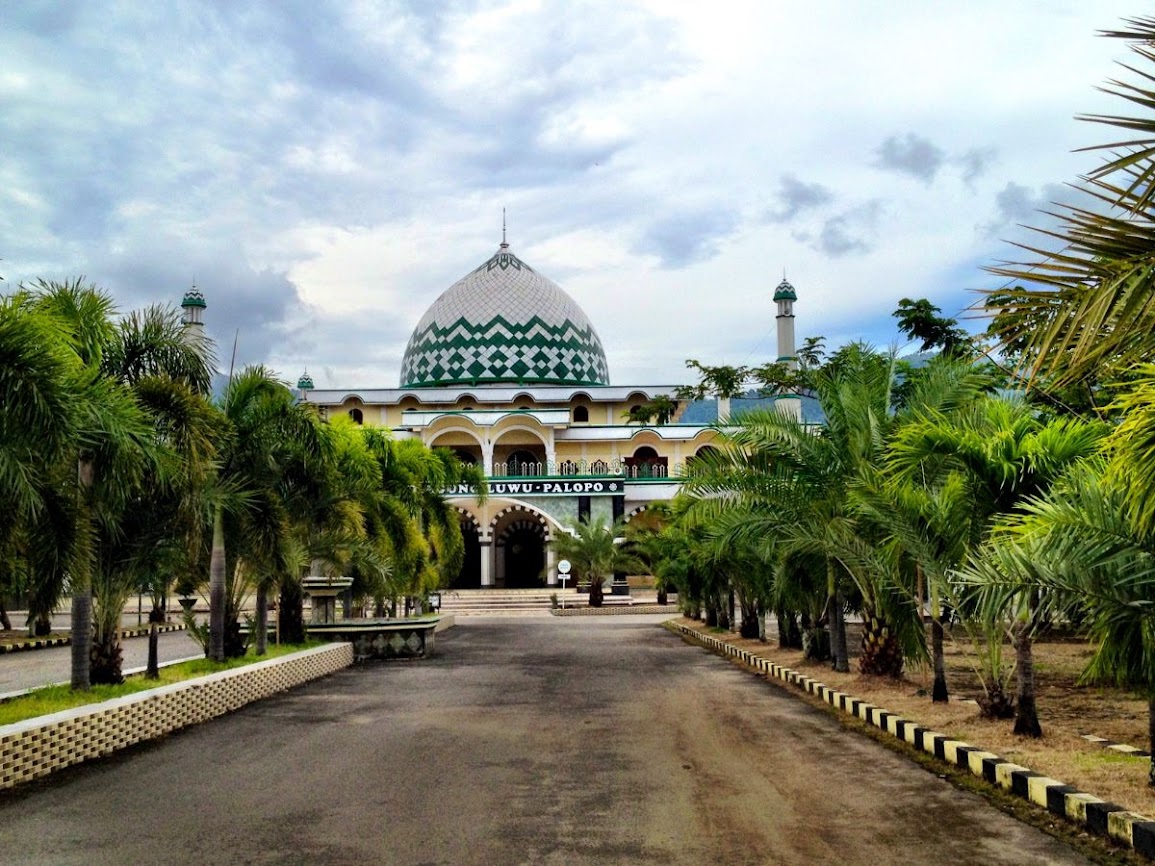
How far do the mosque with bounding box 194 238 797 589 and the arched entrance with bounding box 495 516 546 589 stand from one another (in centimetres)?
5

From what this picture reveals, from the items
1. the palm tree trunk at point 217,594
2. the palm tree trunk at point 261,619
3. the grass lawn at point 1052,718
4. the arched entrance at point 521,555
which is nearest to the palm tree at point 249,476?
→ the palm tree trunk at point 217,594

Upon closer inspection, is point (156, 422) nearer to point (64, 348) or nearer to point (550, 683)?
point (64, 348)

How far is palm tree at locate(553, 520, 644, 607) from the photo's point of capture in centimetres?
3788

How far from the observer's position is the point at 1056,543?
6.58 metres

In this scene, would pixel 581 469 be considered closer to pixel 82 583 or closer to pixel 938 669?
pixel 938 669

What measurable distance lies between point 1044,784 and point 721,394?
38203mm

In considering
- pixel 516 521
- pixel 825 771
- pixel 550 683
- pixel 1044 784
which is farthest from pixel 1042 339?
pixel 516 521

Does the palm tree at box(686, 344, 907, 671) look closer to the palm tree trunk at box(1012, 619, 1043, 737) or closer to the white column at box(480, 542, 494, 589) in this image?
the palm tree trunk at box(1012, 619, 1043, 737)

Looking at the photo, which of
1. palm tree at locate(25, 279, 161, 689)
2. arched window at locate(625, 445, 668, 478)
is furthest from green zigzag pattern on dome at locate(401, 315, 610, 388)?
palm tree at locate(25, 279, 161, 689)

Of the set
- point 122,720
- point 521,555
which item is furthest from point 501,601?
point 122,720

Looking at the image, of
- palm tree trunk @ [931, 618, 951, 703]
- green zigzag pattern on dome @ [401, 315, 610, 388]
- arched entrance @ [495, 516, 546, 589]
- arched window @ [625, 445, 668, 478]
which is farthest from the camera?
green zigzag pattern on dome @ [401, 315, 610, 388]

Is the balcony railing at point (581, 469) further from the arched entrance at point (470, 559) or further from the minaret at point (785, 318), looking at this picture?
the minaret at point (785, 318)

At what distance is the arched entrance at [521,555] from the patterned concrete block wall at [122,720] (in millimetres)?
33636

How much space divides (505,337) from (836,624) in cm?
4017
